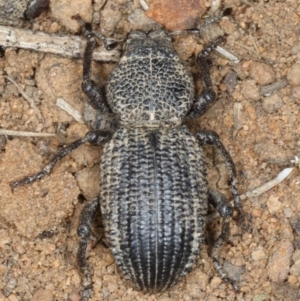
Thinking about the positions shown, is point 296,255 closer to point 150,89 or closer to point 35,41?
point 150,89

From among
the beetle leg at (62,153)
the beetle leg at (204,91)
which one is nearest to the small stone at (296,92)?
the beetle leg at (204,91)

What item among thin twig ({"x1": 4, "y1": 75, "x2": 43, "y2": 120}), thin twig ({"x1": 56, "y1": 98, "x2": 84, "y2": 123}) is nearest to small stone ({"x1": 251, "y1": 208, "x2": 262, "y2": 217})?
thin twig ({"x1": 56, "y1": 98, "x2": 84, "y2": 123})

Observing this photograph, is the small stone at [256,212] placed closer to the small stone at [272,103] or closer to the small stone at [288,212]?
the small stone at [288,212]

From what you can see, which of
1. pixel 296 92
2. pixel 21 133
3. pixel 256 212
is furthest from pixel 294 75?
pixel 21 133

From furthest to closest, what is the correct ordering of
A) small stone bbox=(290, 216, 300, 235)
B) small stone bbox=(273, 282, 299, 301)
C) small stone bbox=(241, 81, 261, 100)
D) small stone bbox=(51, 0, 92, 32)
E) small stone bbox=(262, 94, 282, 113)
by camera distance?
small stone bbox=(51, 0, 92, 32) < small stone bbox=(241, 81, 261, 100) < small stone bbox=(262, 94, 282, 113) < small stone bbox=(290, 216, 300, 235) < small stone bbox=(273, 282, 299, 301)

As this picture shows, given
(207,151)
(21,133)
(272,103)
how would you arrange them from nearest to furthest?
(272,103) < (21,133) < (207,151)

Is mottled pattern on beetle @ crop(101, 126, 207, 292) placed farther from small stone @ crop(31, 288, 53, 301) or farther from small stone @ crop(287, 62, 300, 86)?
small stone @ crop(287, 62, 300, 86)
